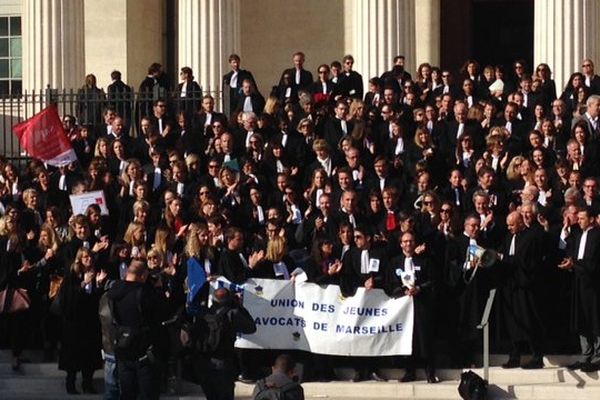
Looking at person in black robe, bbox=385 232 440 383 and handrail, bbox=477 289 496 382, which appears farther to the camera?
person in black robe, bbox=385 232 440 383

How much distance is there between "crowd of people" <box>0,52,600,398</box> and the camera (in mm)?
22312

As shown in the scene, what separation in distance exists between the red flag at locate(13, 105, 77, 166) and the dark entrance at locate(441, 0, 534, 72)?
35.8ft

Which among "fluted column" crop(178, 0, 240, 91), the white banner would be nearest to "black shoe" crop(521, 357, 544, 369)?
the white banner

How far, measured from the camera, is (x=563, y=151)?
2403 centimetres

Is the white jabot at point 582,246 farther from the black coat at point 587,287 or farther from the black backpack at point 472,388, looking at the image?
the black backpack at point 472,388

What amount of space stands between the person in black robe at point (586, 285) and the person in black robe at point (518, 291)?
1.30 ft

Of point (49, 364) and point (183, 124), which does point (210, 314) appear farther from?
point (183, 124)

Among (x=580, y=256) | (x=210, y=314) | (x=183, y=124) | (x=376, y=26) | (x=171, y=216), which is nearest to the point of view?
(x=210, y=314)

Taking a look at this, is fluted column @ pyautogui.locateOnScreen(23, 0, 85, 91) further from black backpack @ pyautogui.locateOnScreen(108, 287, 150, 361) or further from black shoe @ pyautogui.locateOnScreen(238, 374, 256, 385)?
black backpack @ pyautogui.locateOnScreen(108, 287, 150, 361)

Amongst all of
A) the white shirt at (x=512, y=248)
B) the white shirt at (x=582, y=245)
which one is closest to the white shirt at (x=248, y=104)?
the white shirt at (x=512, y=248)

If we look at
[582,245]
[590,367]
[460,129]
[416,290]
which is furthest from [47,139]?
[590,367]

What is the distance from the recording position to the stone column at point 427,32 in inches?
1390

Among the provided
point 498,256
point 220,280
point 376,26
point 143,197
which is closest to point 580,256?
point 498,256

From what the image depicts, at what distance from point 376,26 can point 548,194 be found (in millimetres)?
8201
